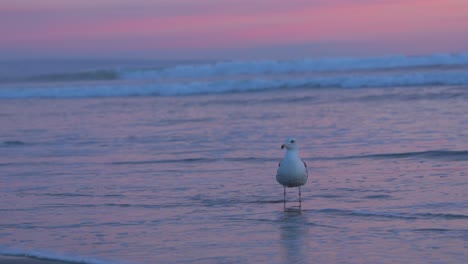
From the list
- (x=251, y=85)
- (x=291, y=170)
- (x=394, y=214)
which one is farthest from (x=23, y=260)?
(x=251, y=85)

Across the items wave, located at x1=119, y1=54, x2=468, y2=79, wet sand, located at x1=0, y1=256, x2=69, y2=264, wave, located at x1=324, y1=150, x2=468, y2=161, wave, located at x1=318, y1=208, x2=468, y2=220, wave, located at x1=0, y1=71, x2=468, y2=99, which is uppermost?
wave, located at x1=119, y1=54, x2=468, y2=79

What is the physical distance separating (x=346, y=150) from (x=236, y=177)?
274 cm

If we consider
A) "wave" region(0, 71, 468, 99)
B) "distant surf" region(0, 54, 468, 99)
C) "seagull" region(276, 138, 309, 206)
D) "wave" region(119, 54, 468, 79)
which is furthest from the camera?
"wave" region(119, 54, 468, 79)

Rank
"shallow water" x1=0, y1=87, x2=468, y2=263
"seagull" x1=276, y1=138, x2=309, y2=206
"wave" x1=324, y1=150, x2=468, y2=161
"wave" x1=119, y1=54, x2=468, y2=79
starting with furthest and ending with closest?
"wave" x1=119, y1=54, x2=468, y2=79 < "wave" x1=324, y1=150, x2=468, y2=161 < "seagull" x1=276, y1=138, x2=309, y2=206 < "shallow water" x1=0, y1=87, x2=468, y2=263

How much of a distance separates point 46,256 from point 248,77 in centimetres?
3628

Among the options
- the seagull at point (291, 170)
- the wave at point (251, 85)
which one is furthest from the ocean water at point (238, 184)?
the wave at point (251, 85)

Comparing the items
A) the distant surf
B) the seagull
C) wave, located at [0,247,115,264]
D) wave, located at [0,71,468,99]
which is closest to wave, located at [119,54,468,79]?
the distant surf

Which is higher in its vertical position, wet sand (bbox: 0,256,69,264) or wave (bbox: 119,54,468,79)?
wave (bbox: 119,54,468,79)

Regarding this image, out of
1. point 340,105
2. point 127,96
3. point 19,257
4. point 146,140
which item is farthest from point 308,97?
point 19,257

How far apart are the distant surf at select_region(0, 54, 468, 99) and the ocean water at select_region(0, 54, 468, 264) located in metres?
7.98

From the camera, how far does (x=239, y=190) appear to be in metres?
9.46

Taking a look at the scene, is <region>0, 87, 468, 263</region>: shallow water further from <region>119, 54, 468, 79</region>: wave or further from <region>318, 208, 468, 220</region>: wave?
<region>119, 54, 468, 79</region>: wave

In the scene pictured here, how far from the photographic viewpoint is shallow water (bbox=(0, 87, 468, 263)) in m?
6.63

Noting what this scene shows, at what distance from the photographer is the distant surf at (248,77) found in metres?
31.8
